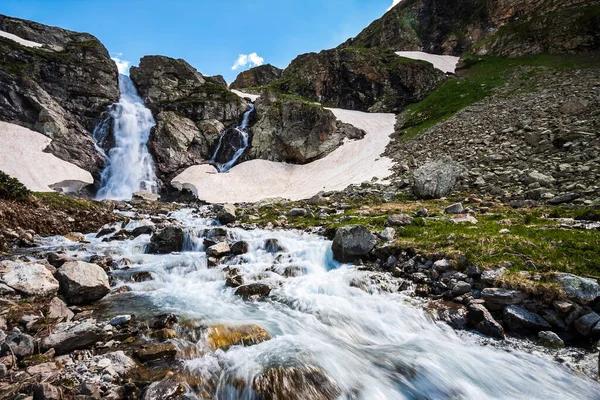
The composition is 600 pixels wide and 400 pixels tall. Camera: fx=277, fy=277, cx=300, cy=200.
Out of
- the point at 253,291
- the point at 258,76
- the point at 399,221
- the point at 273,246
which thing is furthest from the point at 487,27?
the point at 253,291

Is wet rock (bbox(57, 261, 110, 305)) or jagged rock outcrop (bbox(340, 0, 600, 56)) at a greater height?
jagged rock outcrop (bbox(340, 0, 600, 56))

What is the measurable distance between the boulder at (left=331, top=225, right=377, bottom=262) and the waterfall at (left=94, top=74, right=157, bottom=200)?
34175mm

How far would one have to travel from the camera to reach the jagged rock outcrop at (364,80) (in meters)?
60.4

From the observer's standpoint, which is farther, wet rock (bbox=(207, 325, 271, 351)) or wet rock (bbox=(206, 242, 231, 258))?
wet rock (bbox=(206, 242, 231, 258))

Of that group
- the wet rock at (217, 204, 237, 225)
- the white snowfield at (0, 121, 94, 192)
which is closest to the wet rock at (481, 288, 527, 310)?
the wet rock at (217, 204, 237, 225)

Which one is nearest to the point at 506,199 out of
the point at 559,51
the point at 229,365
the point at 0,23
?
the point at 229,365

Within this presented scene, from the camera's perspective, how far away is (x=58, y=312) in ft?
21.1

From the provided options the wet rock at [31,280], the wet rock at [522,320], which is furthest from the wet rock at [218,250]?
the wet rock at [522,320]

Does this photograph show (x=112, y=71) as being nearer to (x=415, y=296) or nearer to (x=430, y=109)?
(x=430, y=109)

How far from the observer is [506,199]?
1612cm

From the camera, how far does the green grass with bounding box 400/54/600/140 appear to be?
136 feet

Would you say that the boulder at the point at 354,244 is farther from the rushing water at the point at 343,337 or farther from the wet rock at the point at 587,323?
the wet rock at the point at 587,323

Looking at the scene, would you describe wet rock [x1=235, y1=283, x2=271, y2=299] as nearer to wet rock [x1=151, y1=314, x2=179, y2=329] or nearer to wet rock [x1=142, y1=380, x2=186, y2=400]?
wet rock [x1=151, y1=314, x2=179, y2=329]

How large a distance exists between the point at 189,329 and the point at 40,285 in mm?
4470
